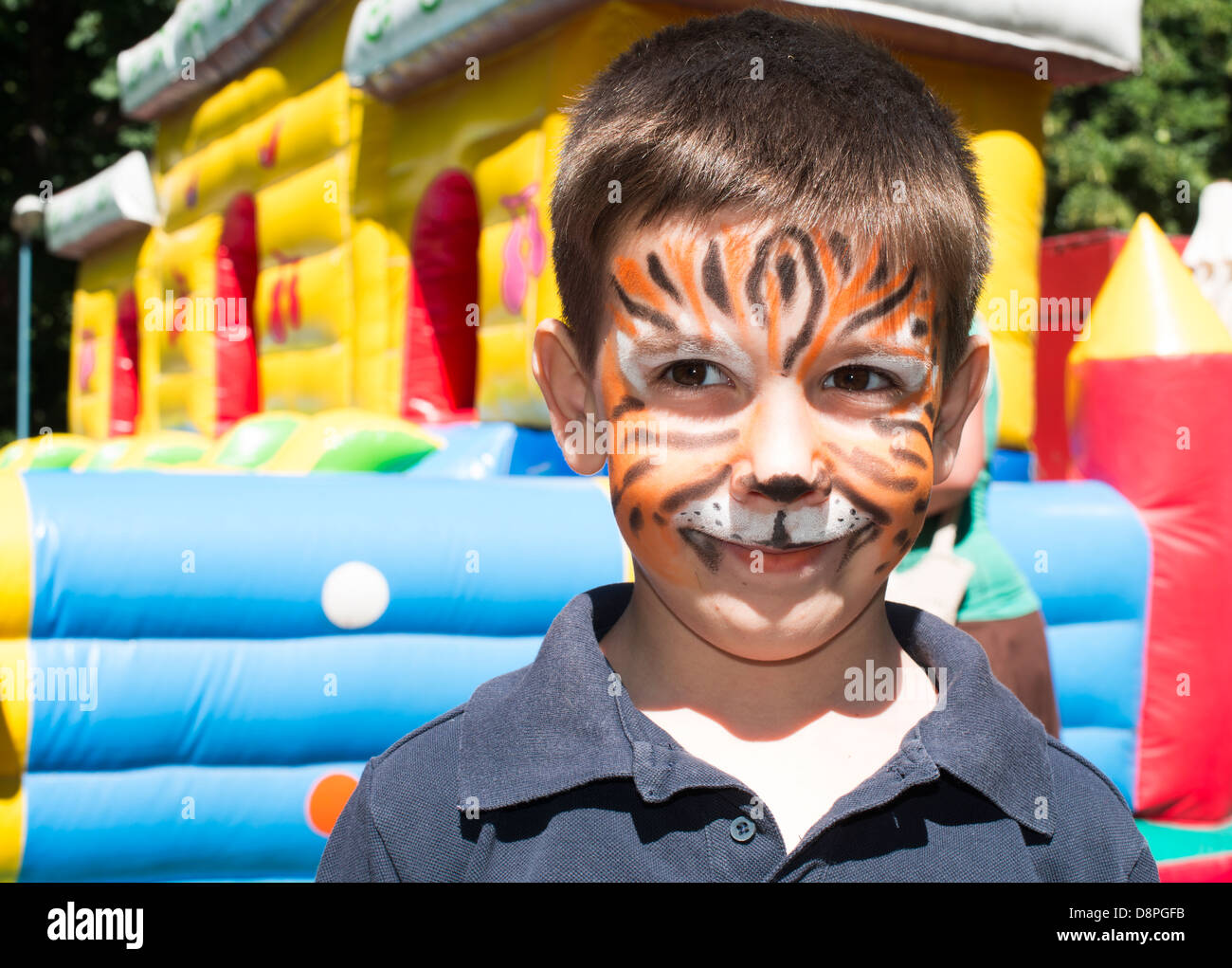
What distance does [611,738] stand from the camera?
113cm

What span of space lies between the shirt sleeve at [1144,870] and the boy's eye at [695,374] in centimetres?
59

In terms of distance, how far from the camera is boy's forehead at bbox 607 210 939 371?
3.47 ft

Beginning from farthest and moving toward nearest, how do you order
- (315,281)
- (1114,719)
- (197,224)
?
(197,224) → (315,281) → (1114,719)

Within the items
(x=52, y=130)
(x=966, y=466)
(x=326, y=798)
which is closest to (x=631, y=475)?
(x=966, y=466)

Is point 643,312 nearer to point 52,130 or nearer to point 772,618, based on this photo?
point 772,618

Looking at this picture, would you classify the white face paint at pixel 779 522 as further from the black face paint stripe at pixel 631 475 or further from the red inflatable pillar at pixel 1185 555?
the red inflatable pillar at pixel 1185 555

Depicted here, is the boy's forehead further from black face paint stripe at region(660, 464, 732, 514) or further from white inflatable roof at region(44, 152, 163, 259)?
white inflatable roof at region(44, 152, 163, 259)

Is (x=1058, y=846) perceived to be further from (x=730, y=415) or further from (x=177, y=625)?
(x=177, y=625)

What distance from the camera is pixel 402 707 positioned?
9.18 feet
